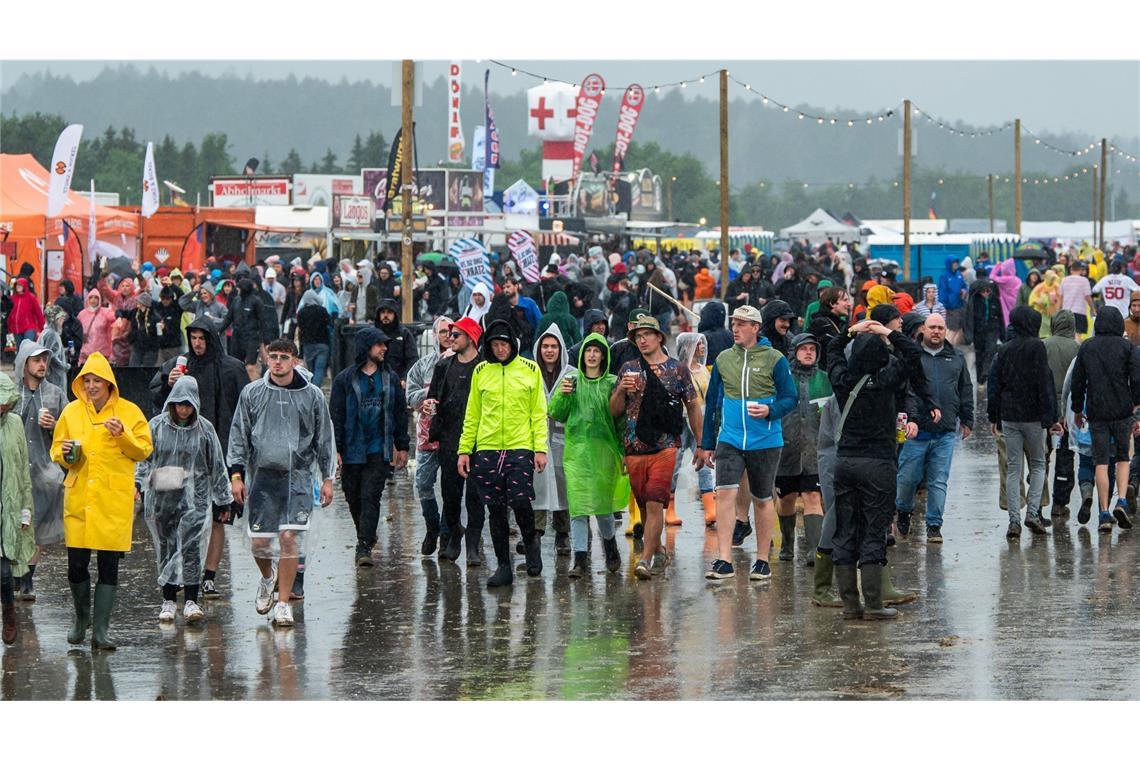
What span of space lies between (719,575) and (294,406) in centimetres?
296

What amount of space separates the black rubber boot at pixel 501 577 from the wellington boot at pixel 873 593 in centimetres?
246

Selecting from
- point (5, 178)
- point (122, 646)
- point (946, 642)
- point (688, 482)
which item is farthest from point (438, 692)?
point (5, 178)

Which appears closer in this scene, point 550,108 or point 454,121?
point 454,121

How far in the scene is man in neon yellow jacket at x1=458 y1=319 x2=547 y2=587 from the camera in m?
11.4

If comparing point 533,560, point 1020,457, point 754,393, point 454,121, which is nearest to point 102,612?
point 533,560

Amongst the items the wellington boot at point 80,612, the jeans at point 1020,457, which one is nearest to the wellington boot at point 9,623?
the wellington boot at point 80,612

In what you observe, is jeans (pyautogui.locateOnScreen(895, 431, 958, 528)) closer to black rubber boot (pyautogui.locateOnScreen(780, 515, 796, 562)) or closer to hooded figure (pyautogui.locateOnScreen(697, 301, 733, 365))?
black rubber boot (pyautogui.locateOnScreen(780, 515, 796, 562))

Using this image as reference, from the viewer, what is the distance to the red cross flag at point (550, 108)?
300ft

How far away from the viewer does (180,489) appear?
34.0ft

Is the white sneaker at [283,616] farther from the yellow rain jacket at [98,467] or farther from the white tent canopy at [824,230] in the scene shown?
the white tent canopy at [824,230]

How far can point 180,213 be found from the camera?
157 ft

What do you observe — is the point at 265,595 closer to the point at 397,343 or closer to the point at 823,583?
the point at 823,583

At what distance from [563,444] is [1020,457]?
10.9 feet

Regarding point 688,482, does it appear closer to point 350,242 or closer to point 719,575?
point 719,575
